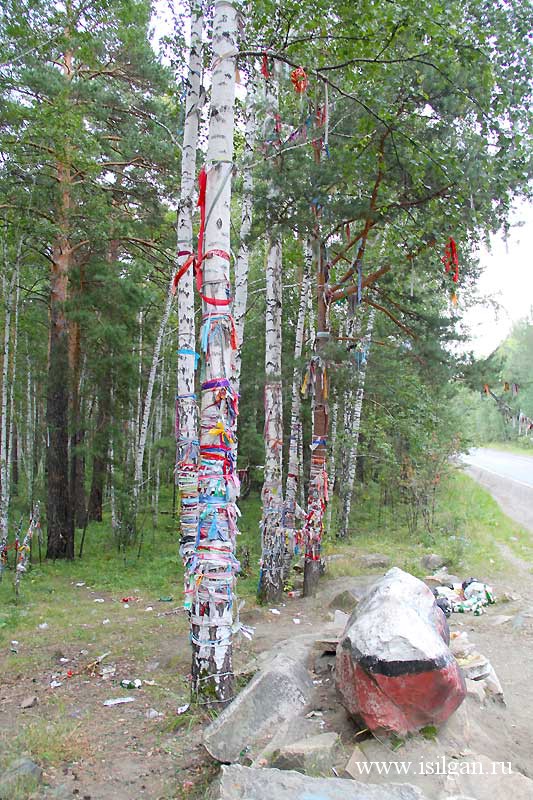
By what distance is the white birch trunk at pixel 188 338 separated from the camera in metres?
6.20

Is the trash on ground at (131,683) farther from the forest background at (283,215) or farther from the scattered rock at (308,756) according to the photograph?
the forest background at (283,215)

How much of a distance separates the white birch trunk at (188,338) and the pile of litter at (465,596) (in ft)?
11.7

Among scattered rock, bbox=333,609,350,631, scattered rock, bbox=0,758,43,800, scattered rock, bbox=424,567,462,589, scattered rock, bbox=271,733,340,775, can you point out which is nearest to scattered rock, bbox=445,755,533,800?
scattered rock, bbox=271,733,340,775

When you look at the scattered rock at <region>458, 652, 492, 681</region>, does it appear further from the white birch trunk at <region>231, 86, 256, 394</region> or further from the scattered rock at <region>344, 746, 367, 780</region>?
the white birch trunk at <region>231, 86, 256, 394</region>

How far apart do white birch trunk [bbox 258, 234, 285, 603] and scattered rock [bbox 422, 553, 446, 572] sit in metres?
3.24

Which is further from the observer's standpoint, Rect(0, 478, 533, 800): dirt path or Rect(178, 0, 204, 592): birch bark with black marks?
Rect(178, 0, 204, 592): birch bark with black marks

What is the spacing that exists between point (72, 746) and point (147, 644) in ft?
8.61

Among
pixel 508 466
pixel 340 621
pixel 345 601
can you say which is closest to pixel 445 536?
pixel 345 601

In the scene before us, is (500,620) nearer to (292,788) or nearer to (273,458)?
(273,458)

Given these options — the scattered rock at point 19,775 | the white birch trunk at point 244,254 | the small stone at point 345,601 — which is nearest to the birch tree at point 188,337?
the white birch trunk at point 244,254

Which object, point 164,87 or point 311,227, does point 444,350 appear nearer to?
point 311,227

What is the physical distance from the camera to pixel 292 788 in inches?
108

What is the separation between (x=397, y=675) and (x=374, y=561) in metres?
7.10

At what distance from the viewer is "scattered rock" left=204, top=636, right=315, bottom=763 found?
11.5 ft
